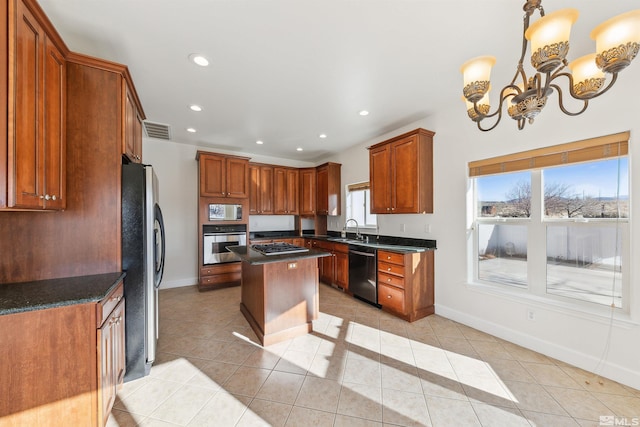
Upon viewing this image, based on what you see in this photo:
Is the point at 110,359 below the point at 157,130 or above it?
below

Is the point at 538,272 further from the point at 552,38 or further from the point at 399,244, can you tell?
the point at 552,38

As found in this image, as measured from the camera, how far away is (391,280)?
330 centimetres

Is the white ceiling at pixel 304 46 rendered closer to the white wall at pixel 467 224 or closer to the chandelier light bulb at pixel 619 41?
the white wall at pixel 467 224

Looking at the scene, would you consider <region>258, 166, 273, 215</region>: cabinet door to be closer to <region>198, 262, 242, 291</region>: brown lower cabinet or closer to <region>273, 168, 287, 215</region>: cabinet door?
<region>273, 168, 287, 215</region>: cabinet door

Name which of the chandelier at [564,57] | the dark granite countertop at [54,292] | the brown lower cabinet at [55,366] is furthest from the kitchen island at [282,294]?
the chandelier at [564,57]

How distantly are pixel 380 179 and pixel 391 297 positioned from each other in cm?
179

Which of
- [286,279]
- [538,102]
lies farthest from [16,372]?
[538,102]

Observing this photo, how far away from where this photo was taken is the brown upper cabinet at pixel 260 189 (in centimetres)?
520

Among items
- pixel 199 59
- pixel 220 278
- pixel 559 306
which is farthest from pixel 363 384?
pixel 220 278

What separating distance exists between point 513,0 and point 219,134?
13.3 feet

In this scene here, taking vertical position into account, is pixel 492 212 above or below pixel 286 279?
above

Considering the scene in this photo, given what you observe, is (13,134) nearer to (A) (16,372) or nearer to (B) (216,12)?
(A) (16,372)

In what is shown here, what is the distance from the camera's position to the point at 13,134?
1274 mm

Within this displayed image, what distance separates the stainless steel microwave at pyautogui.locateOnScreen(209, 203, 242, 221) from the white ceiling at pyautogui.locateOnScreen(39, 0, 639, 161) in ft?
5.71
